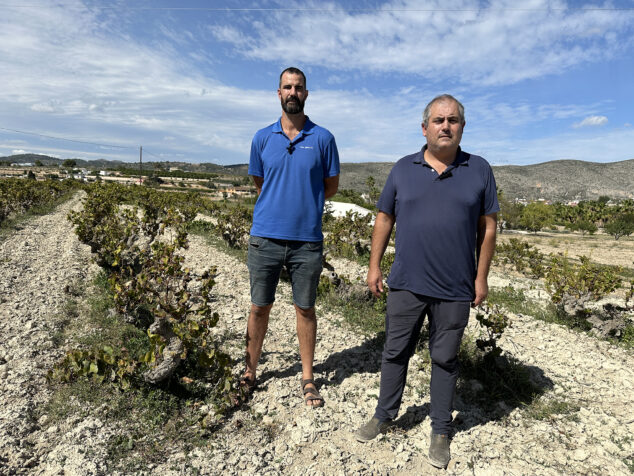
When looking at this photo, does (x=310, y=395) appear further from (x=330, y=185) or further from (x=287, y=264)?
(x=330, y=185)

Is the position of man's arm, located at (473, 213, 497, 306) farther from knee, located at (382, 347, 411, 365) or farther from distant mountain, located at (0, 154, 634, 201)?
distant mountain, located at (0, 154, 634, 201)

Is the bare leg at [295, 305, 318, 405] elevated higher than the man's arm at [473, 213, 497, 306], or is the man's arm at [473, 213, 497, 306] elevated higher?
the man's arm at [473, 213, 497, 306]

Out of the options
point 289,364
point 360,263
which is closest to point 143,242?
point 360,263

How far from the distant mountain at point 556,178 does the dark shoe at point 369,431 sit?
97665 millimetres

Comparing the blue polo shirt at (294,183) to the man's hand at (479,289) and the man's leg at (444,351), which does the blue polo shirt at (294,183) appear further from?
the man's hand at (479,289)

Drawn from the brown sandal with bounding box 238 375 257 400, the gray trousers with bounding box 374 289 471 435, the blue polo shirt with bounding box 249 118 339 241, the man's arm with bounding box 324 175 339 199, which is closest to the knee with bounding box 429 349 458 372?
the gray trousers with bounding box 374 289 471 435

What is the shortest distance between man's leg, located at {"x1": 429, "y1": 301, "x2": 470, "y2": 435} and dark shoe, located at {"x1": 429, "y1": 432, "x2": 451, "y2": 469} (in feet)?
0.12

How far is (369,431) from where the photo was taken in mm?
2646

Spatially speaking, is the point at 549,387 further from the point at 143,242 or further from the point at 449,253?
the point at 143,242

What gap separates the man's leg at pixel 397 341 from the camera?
8.12 feet

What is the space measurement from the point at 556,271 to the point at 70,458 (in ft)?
21.8

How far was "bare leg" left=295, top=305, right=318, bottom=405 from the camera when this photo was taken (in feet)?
9.77

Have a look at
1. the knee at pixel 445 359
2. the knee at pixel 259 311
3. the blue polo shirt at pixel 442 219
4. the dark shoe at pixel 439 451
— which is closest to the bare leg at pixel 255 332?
the knee at pixel 259 311

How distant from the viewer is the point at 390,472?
94.3 inches
